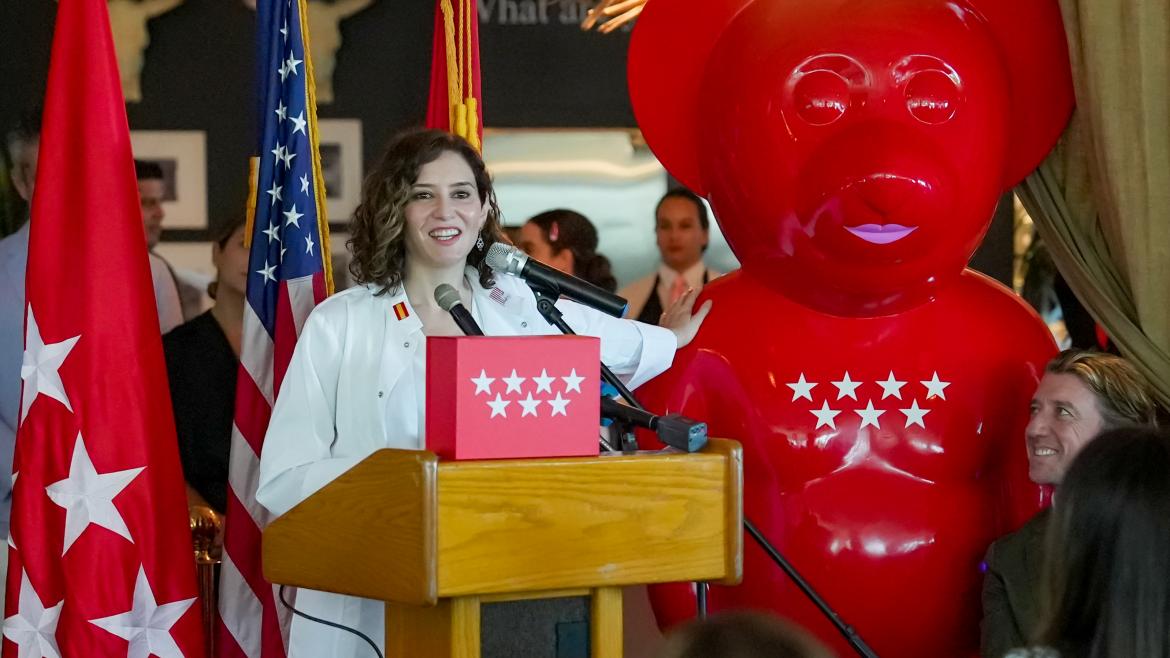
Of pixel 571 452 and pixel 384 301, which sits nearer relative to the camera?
pixel 571 452

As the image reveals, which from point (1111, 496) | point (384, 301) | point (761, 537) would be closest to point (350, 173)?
point (384, 301)

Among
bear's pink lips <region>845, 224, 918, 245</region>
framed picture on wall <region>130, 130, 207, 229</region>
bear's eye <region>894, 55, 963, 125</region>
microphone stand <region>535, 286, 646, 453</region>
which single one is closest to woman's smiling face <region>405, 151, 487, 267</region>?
microphone stand <region>535, 286, 646, 453</region>

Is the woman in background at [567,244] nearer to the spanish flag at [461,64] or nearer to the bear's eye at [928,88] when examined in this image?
the spanish flag at [461,64]

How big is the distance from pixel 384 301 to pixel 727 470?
2.72ft

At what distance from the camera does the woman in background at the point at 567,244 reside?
4.99 meters

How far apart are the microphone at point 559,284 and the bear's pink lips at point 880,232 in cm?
50

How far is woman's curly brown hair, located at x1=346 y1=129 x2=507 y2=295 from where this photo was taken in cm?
256

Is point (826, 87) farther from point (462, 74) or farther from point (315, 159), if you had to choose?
point (315, 159)

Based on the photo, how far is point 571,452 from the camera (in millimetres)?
1983

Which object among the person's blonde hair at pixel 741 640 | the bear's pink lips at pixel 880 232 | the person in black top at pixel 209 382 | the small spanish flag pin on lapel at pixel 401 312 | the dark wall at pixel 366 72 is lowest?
Answer: the person in black top at pixel 209 382

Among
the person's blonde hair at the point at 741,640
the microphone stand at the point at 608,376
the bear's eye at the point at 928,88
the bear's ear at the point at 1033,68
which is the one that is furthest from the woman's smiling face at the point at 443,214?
the person's blonde hair at the point at 741,640

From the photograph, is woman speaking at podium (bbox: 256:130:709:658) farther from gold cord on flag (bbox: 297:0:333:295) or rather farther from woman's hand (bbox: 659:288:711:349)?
gold cord on flag (bbox: 297:0:333:295)

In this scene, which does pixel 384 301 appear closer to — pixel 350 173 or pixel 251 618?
pixel 251 618

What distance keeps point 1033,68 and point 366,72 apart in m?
3.54
